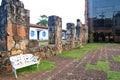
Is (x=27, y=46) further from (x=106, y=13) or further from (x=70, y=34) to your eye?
(x=106, y=13)

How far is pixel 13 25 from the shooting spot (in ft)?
20.4

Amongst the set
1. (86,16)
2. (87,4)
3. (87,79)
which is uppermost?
(87,4)

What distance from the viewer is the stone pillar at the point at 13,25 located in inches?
232

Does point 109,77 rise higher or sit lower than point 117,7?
lower

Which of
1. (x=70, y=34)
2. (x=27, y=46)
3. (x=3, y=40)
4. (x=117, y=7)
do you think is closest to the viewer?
(x=3, y=40)

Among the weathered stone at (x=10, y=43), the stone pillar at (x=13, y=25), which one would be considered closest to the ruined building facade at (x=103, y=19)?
the stone pillar at (x=13, y=25)

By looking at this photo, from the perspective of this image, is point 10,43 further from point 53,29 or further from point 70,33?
point 70,33

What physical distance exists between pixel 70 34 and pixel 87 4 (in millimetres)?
17871

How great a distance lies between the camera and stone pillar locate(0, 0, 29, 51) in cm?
590

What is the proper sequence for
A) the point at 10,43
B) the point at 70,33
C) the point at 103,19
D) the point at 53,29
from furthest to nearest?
the point at 103,19
the point at 70,33
the point at 53,29
the point at 10,43

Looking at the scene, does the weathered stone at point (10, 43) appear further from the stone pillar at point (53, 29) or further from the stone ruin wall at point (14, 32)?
the stone pillar at point (53, 29)

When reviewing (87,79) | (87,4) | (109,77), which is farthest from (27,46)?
(87,4)

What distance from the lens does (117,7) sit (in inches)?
1108

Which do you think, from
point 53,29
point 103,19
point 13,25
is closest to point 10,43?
point 13,25
